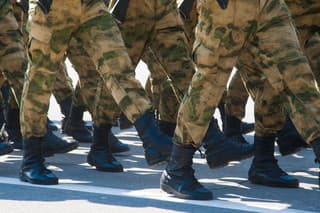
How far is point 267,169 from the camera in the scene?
17.7 ft

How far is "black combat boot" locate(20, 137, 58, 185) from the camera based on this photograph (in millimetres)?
5320

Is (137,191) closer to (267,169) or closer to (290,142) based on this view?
(267,169)

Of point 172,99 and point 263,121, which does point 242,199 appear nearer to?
point 263,121

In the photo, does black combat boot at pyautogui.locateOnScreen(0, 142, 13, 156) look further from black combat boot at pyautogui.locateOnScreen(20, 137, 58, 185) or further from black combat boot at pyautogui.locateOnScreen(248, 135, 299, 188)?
black combat boot at pyautogui.locateOnScreen(248, 135, 299, 188)

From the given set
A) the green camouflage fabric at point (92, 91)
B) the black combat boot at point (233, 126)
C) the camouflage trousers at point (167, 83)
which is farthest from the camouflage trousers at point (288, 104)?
the green camouflage fabric at point (92, 91)

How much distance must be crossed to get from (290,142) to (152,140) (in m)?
1.32

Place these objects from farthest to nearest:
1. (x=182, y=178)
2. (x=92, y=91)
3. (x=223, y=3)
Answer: (x=92, y=91) < (x=182, y=178) < (x=223, y=3)

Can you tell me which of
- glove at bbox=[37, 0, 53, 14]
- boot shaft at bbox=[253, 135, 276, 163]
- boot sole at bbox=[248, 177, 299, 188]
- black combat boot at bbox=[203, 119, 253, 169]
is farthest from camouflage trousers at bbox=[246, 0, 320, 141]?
glove at bbox=[37, 0, 53, 14]

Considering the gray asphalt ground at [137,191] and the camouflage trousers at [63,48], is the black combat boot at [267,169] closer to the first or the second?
the gray asphalt ground at [137,191]

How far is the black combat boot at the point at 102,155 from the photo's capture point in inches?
231

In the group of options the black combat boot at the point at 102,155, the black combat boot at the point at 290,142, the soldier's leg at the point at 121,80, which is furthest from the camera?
the black combat boot at the point at 290,142

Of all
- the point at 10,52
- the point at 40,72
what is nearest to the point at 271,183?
the point at 40,72

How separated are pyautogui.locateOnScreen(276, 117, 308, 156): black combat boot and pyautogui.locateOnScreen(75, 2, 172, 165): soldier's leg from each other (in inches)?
46.8

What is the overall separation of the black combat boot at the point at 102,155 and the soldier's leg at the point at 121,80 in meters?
0.65
